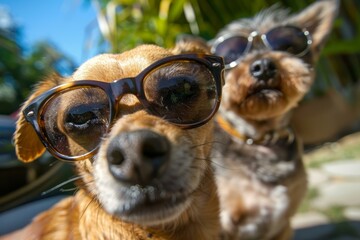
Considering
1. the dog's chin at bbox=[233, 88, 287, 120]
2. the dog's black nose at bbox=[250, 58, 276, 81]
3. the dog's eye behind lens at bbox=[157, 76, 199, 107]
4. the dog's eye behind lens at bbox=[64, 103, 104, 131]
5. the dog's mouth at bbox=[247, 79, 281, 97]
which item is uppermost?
the dog's eye behind lens at bbox=[64, 103, 104, 131]

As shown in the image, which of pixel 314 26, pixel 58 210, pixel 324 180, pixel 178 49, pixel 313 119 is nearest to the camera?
pixel 58 210

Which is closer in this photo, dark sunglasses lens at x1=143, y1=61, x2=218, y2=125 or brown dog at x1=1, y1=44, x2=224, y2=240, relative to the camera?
brown dog at x1=1, y1=44, x2=224, y2=240

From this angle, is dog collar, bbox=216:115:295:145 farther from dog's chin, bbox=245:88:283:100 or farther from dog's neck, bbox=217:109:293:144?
dog's chin, bbox=245:88:283:100

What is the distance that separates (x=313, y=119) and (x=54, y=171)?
3812mm

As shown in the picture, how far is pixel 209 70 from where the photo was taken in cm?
145

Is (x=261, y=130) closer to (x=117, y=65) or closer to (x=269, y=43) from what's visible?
(x=269, y=43)

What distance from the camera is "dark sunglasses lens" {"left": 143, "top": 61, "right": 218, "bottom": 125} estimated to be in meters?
1.34

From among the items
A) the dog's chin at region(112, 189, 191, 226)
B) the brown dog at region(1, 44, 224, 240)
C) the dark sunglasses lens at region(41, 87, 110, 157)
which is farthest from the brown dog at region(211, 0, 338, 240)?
the dark sunglasses lens at region(41, 87, 110, 157)

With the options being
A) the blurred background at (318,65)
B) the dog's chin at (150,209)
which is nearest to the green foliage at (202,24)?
the blurred background at (318,65)

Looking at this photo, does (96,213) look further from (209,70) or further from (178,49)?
(178,49)

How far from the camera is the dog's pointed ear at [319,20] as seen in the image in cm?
267

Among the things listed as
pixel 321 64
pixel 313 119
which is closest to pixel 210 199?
pixel 313 119

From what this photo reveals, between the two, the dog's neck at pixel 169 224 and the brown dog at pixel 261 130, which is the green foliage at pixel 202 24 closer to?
the brown dog at pixel 261 130

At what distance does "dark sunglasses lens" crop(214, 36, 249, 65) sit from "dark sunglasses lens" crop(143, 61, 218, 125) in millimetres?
1022
